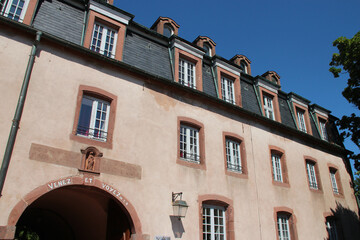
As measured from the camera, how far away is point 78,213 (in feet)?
39.5

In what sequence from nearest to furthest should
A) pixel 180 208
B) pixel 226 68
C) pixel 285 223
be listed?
1. pixel 180 208
2. pixel 285 223
3. pixel 226 68

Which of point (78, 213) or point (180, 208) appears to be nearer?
point (180, 208)

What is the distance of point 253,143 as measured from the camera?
1331 centimetres

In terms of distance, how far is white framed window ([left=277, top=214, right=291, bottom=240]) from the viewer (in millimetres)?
12562

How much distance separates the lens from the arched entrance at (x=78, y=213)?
27.5 feet

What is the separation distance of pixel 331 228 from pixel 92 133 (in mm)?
12685

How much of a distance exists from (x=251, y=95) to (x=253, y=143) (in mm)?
2704

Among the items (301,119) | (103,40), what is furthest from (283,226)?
(103,40)

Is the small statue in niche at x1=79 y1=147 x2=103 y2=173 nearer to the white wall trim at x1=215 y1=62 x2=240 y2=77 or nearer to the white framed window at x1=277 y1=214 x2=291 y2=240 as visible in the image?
the white wall trim at x1=215 y1=62 x2=240 y2=77

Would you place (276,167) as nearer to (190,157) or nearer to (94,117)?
(190,157)

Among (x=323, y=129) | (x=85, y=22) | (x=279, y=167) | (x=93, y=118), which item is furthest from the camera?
(x=323, y=129)

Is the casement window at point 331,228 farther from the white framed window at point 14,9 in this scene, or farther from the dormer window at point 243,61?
the white framed window at point 14,9

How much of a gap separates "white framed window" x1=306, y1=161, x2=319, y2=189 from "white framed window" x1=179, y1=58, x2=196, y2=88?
7787 millimetres

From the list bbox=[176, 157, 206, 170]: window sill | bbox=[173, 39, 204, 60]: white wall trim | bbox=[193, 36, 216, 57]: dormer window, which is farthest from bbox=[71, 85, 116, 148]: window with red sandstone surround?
bbox=[193, 36, 216, 57]: dormer window
